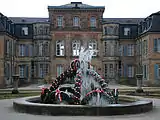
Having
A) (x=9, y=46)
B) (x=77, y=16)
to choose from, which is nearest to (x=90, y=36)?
(x=77, y=16)

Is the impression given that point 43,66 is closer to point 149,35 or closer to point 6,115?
point 149,35

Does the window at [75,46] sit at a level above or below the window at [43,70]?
above

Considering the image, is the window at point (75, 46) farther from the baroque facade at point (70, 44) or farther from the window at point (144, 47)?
the window at point (144, 47)

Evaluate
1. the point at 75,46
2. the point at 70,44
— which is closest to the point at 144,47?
the point at 75,46

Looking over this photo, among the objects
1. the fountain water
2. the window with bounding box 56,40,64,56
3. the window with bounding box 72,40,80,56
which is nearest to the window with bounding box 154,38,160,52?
the window with bounding box 72,40,80,56

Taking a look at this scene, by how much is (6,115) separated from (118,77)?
1214 inches

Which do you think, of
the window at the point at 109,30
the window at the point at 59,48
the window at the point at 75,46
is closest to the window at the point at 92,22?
the window at the point at 109,30

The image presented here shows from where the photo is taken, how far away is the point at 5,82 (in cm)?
3472

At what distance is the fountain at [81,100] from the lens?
10656mm

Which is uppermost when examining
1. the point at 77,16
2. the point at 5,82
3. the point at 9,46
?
the point at 77,16

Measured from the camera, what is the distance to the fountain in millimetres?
10656

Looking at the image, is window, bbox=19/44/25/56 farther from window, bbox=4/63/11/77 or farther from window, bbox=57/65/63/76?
window, bbox=57/65/63/76

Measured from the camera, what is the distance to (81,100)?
39.6 feet

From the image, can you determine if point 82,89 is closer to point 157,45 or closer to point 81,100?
point 81,100
